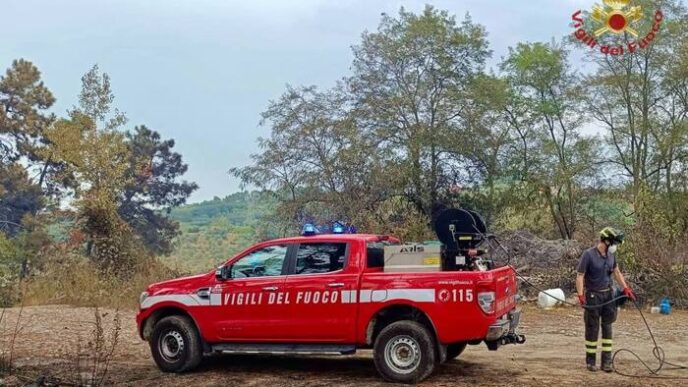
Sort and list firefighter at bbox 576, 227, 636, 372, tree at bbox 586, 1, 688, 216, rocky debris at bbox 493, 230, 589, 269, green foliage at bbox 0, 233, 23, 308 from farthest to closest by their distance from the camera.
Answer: tree at bbox 586, 1, 688, 216 < green foliage at bbox 0, 233, 23, 308 < rocky debris at bbox 493, 230, 589, 269 < firefighter at bbox 576, 227, 636, 372

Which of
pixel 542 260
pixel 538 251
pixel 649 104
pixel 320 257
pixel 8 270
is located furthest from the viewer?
pixel 8 270

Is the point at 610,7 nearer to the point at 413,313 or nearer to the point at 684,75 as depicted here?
the point at 684,75

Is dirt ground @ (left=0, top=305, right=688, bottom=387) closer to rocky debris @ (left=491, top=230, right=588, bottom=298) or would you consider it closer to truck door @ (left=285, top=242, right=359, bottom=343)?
truck door @ (left=285, top=242, right=359, bottom=343)

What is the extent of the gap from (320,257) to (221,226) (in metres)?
40.5

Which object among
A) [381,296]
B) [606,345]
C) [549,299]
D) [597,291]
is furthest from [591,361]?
[549,299]

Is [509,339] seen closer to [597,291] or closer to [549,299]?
[597,291]

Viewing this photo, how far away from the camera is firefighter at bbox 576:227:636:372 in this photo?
29.7 feet

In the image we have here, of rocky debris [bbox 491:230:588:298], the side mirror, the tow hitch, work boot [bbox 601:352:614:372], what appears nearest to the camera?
the tow hitch

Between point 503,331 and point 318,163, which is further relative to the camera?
point 318,163

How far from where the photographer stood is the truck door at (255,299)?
28.9 feet

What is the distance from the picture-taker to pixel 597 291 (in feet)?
30.1

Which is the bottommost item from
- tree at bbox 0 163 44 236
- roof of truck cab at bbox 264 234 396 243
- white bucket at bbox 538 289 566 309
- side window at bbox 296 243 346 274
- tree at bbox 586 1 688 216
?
white bucket at bbox 538 289 566 309

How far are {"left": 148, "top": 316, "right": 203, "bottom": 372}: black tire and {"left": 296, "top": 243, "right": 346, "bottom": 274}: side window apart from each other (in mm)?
1615

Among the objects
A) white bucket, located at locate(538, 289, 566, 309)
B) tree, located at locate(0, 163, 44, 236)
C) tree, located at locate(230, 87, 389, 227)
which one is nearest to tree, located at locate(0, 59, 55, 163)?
tree, located at locate(0, 163, 44, 236)
